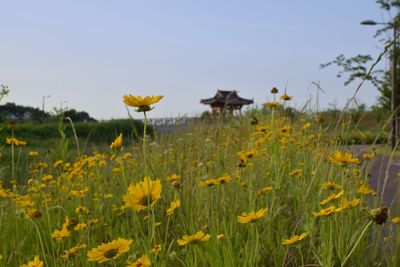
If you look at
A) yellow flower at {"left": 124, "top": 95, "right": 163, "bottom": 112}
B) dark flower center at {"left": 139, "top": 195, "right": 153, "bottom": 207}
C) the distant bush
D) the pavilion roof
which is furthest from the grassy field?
the distant bush

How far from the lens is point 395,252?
2459 millimetres

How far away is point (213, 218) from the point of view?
8.34 feet

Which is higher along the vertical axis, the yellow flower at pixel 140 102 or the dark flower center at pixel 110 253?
the yellow flower at pixel 140 102

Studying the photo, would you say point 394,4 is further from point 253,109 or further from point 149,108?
point 149,108

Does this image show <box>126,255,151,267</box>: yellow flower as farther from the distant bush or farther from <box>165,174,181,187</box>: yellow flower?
the distant bush

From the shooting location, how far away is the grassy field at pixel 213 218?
175cm

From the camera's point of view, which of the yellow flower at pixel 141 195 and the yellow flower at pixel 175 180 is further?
the yellow flower at pixel 175 180

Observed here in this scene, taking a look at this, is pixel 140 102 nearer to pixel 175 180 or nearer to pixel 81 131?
pixel 175 180

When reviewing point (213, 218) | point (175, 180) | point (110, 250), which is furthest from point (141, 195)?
point (213, 218)

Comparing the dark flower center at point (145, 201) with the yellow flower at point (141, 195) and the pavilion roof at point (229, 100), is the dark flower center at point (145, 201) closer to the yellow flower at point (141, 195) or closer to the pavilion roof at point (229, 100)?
the yellow flower at point (141, 195)

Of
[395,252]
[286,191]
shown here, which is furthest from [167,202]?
[395,252]

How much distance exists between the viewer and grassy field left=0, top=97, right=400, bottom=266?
1.75m

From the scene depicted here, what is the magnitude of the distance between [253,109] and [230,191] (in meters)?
6.75

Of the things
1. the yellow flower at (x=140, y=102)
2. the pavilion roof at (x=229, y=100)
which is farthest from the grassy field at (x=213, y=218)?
the pavilion roof at (x=229, y=100)
